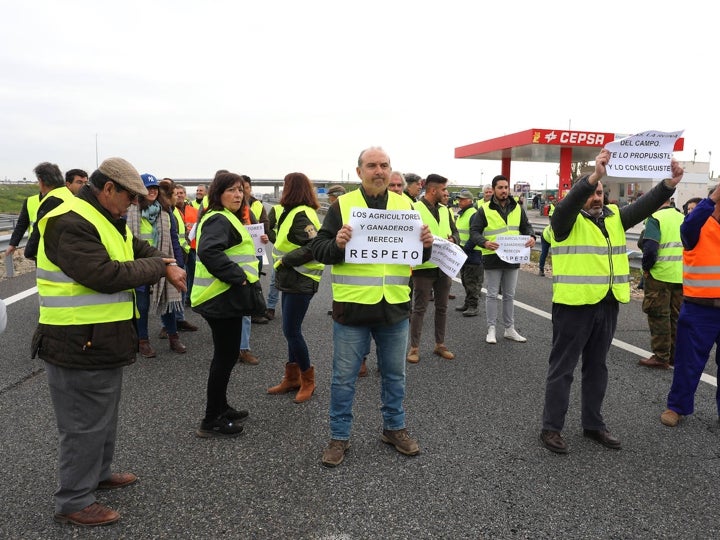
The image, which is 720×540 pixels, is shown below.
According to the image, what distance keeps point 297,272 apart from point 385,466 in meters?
1.80

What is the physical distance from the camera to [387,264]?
3.35 metres

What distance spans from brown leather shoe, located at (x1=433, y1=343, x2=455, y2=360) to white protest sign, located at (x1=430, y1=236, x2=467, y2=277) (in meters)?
1.81

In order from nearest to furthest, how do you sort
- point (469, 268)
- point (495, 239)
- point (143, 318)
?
point (143, 318), point (495, 239), point (469, 268)

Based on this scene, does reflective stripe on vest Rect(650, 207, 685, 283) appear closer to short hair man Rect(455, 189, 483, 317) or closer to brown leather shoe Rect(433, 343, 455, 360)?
brown leather shoe Rect(433, 343, 455, 360)

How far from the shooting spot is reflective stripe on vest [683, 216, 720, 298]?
3.91 metres

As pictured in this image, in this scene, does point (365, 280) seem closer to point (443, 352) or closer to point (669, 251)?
point (443, 352)

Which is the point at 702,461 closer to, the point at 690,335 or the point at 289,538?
the point at 690,335

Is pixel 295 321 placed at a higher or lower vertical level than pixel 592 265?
lower

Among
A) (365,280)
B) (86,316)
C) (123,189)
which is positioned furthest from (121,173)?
(365,280)

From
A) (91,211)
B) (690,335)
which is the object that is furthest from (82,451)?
(690,335)

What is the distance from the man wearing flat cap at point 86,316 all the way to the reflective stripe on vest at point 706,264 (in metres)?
4.00

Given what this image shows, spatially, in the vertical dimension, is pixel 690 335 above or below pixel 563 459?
above

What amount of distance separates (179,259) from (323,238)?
3475 millimetres

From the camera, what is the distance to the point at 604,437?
3.63 meters
